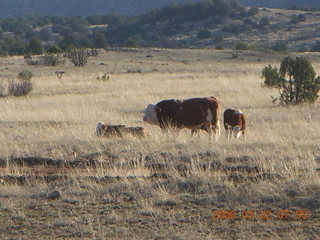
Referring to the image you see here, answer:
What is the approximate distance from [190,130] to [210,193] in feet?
20.8

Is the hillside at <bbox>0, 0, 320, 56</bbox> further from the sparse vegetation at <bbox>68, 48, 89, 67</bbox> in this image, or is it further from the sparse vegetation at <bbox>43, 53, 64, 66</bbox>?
the sparse vegetation at <bbox>68, 48, 89, 67</bbox>

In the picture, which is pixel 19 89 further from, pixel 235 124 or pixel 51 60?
Result: pixel 51 60

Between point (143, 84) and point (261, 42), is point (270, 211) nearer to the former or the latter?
point (143, 84)

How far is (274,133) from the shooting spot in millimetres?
13312

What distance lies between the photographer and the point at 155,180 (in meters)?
8.17

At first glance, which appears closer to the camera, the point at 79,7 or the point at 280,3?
the point at 280,3

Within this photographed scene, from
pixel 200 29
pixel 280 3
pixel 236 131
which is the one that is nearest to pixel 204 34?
pixel 200 29

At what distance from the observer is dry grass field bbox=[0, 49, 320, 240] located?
20.9ft

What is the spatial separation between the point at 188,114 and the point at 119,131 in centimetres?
141

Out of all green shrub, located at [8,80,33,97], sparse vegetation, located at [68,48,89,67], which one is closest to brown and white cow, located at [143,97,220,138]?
green shrub, located at [8,80,33,97]

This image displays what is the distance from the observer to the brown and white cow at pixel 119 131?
12.5m

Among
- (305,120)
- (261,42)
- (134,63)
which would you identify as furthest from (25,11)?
(305,120)
